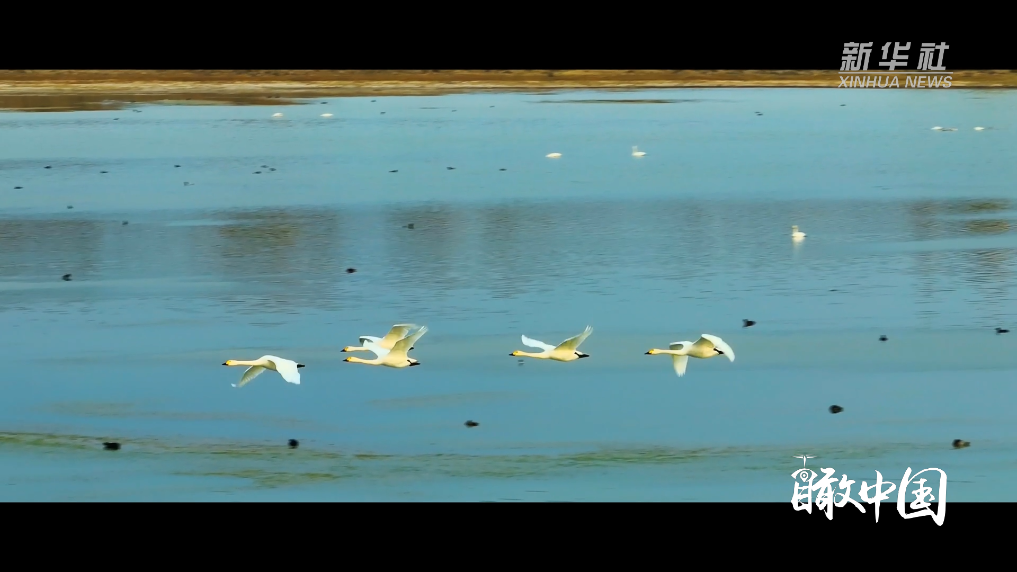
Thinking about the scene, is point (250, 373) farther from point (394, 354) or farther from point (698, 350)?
point (698, 350)

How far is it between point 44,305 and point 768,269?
16.1 feet

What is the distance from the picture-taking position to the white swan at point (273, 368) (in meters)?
7.35

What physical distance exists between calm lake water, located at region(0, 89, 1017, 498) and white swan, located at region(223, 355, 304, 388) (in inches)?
4.5

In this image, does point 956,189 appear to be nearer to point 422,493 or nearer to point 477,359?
point 477,359

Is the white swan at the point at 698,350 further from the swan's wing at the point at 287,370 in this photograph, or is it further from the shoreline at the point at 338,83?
the shoreline at the point at 338,83

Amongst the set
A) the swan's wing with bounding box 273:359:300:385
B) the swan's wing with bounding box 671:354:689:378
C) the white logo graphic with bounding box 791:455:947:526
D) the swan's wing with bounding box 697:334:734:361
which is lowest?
the white logo graphic with bounding box 791:455:947:526

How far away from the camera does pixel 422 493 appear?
6129 mm

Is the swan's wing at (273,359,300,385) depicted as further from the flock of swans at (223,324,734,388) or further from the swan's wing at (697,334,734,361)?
the swan's wing at (697,334,734,361)

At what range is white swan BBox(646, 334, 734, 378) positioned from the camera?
768cm

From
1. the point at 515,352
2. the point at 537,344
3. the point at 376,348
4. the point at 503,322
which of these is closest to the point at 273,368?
the point at 376,348

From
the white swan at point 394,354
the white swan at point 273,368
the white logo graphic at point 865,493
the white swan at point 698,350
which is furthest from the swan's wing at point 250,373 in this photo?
the white logo graphic at point 865,493

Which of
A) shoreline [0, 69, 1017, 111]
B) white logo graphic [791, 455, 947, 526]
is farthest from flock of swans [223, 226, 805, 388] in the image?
shoreline [0, 69, 1017, 111]
